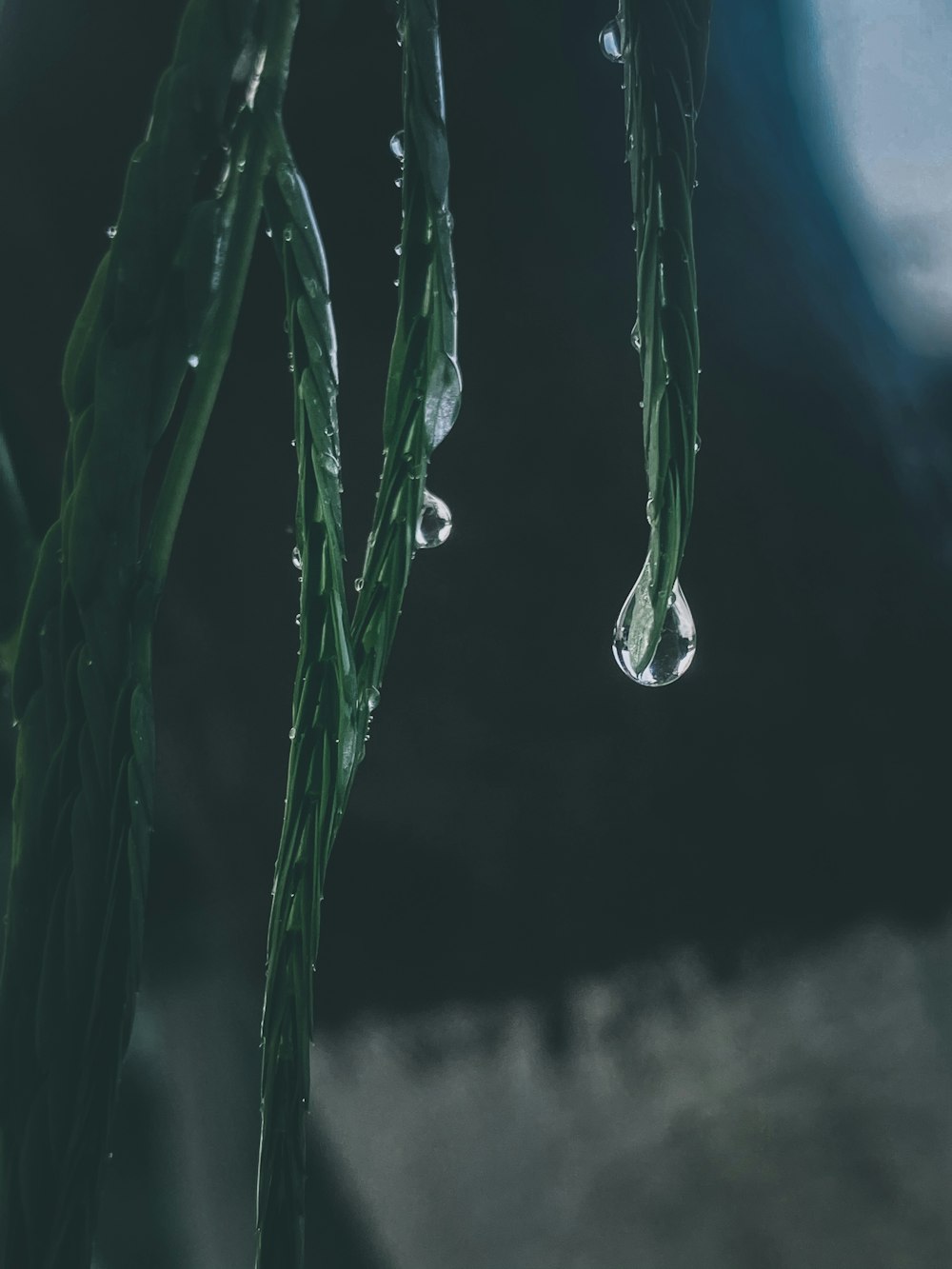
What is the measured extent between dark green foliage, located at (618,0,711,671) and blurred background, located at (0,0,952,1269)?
25 cm

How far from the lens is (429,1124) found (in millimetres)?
333

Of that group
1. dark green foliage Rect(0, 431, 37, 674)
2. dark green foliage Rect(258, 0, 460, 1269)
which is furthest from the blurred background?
dark green foliage Rect(258, 0, 460, 1269)

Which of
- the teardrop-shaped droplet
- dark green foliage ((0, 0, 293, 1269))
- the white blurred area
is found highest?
the white blurred area

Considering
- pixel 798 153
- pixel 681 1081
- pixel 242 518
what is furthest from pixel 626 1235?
pixel 798 153

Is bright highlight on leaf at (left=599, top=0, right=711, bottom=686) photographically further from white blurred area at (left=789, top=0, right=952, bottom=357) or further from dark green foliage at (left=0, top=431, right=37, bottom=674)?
white blurred area at (left=789, top=0, right=952, bottom=357)

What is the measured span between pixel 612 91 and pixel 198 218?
0.37 meters

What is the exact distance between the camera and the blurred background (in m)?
0.33

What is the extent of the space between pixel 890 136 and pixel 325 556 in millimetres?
397

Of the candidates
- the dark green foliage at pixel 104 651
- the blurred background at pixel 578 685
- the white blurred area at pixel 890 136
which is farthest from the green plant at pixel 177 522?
the white blurred area at pixel 890 136

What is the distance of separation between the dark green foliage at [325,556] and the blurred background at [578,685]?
0.77 feet

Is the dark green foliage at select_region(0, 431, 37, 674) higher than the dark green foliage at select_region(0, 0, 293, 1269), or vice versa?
the dark green foliage at select_region(0, 431, 37, 674)

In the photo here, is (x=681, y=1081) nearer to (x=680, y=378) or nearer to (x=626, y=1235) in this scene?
(x=626, y=1235)

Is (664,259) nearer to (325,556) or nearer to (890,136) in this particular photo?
(325,556)

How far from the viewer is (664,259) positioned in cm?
9
